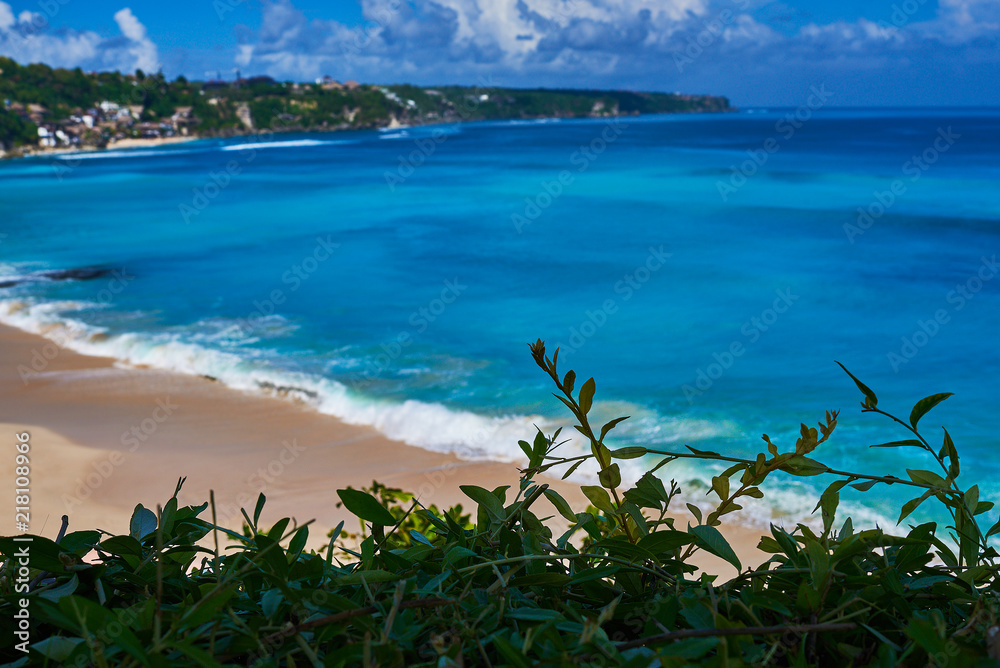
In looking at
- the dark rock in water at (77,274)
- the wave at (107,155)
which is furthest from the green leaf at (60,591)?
the wave at (107,155)

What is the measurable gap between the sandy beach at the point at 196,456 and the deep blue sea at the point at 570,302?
1.48ft

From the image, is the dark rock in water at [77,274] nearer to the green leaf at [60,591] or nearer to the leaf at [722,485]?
the green leaf at [60,591]

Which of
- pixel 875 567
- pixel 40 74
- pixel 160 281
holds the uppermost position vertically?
pixel 40 74

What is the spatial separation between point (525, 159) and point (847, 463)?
41.5 meters

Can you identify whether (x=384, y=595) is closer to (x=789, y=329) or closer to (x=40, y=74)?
(x=789, y=329)

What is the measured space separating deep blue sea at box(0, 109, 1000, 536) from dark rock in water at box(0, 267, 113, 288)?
0.72 ft

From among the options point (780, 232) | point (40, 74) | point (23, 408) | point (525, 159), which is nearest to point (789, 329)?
point (780, 232)

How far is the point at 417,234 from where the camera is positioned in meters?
21.1
